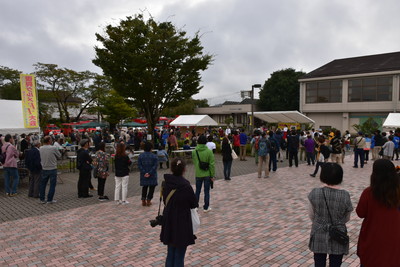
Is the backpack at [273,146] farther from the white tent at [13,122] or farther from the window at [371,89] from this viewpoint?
the window at [371,89]

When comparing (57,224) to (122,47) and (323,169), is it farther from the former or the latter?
(122,47)

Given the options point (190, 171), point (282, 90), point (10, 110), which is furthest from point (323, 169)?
point (282, 90)

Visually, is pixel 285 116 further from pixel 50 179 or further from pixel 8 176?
pixel 8 176

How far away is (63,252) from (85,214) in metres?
2.14

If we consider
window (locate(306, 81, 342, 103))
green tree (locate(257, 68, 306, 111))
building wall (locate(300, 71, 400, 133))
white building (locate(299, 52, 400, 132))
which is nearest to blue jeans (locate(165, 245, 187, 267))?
white building (locate(299, 52, 400, 132))

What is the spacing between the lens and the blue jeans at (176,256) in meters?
3.34

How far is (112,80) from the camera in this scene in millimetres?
20141

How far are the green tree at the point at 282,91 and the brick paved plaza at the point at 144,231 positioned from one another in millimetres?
40485

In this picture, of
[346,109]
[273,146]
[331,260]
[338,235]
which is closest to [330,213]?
[338,235]

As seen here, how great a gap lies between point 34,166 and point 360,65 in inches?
1489

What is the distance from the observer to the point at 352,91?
33938 mm

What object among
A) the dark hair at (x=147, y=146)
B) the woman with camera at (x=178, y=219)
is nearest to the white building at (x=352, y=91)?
the dark hair at (x=147, y=146)

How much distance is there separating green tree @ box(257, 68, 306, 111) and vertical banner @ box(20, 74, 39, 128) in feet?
134

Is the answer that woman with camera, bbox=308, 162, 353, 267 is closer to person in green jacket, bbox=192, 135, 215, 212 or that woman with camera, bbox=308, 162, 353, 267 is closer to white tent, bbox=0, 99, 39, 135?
person in green jacket, bbox=192, 135, 215, 212
